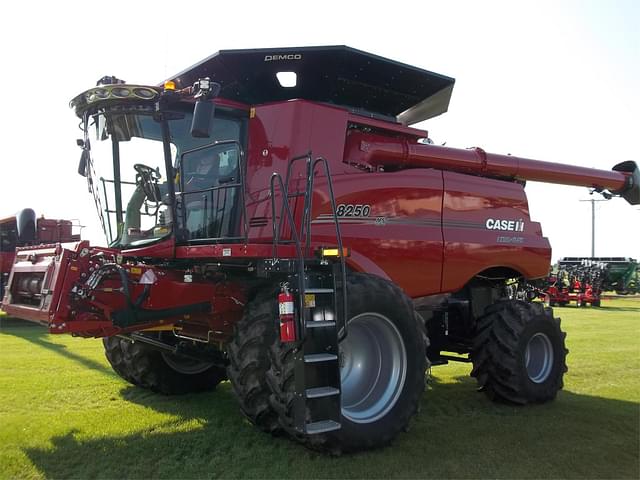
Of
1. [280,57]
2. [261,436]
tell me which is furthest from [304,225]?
[261,436]

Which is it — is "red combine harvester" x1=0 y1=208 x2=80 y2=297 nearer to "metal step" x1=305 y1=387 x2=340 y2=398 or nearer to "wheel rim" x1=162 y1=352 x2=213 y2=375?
"wheel rim" x1=162 y1=352 x2=213 y2=375

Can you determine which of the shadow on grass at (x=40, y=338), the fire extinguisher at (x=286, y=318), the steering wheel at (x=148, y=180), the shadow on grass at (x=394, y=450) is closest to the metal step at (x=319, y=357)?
the fire extinguisher at (x=286, y=318)

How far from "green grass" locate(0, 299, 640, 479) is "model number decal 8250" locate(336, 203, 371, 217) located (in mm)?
1947

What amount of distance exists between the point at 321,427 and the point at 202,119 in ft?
7.82

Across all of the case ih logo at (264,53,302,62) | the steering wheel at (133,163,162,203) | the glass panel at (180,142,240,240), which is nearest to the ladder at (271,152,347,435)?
the glass panel at (180,142,240,240)

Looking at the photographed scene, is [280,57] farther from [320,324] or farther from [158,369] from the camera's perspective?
[158,369]

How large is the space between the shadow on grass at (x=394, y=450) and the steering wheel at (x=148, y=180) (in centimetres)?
204

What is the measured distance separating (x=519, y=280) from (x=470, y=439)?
288 cm

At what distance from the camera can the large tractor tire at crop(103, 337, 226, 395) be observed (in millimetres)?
6066

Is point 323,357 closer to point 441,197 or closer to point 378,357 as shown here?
point 378,357

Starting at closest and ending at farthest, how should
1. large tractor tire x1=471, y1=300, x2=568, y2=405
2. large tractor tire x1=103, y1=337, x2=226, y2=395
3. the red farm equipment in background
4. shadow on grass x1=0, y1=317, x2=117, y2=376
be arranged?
large tractor tire x1=471, y1=300, x2=568, y2=405 < large tractor tire x1=103, y1=337, x2=226, y2=395 < shadow on grass x1=0, y1=317, x2=117, y2=376 < the red farm equipment in background

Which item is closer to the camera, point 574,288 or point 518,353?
point 518,353

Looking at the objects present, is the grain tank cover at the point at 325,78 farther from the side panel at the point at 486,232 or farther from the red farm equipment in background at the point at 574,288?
the red farm equipment in background at the point at 574,288

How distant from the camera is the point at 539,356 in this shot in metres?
6.49
